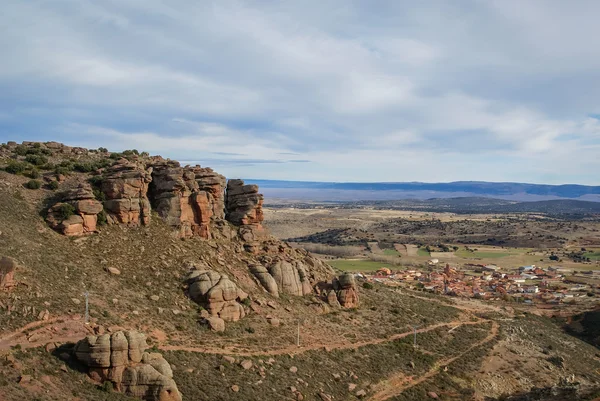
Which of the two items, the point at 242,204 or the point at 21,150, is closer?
the point at 21,150

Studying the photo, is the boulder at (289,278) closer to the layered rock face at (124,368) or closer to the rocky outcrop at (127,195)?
the rocky outcrop at (127,195)

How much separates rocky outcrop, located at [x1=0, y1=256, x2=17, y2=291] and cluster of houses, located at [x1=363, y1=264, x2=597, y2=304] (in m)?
73.0

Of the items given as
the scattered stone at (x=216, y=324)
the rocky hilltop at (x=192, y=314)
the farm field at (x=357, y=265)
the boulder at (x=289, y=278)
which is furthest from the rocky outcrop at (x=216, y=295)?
the farm field at (x=357, y=265)

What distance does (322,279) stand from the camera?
5378 centimetres

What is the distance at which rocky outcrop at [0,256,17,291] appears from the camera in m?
31.2

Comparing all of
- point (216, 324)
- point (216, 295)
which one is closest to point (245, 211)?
point (216, 295)

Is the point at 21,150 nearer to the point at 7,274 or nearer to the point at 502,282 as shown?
the point at 7,274

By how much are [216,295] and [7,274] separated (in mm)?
15231

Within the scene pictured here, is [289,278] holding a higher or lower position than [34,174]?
lower

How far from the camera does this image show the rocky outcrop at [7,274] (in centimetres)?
3116

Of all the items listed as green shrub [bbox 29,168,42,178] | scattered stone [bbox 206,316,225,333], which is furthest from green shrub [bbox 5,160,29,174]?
scattered stone [bbox 206,316,225,333]

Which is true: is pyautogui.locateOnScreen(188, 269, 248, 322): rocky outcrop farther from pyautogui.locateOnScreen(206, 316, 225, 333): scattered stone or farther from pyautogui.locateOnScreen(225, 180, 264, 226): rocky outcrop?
pyautogui.locateOnScreen(225, 180, 264, 226): rocky outcrop

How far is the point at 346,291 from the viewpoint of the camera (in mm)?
52188

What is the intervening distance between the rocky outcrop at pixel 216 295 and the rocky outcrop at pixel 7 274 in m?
13.4
